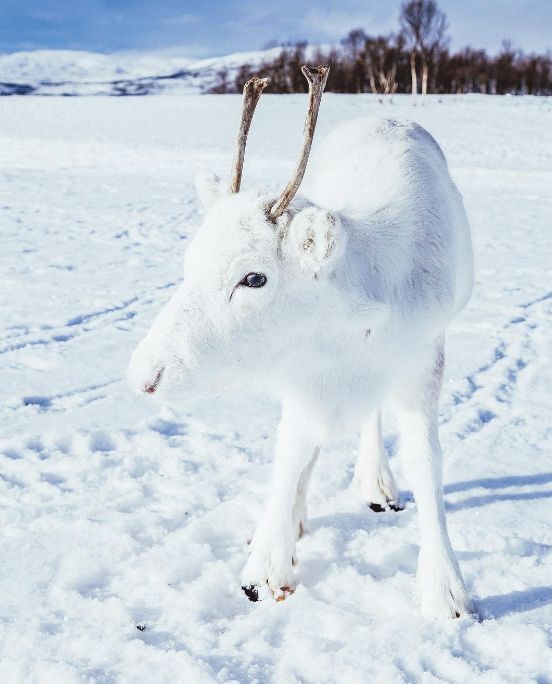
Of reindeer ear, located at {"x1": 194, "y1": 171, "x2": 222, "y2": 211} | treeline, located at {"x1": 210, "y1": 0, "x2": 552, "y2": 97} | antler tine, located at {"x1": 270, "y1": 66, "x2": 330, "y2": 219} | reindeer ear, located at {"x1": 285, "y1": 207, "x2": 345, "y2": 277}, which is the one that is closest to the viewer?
reindeer ear, located at {"x1": 285, "y1": 207, "x2": 345, "y2": 277}

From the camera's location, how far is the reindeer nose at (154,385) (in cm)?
204

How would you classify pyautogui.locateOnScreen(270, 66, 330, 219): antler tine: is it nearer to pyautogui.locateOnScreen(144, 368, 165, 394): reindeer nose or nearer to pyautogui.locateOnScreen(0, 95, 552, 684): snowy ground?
pyautogui.locateOnScreen(144, 368, 165, 394): reindeer nose

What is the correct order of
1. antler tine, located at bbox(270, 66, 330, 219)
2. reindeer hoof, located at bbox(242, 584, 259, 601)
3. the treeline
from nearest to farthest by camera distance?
1. antler tine, located at bbox(270, 66, 330, 219)
2. reindeer hoof, located at bbox(242, 584, 259, 601)
3. the treeline

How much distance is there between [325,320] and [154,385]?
0.61 meters

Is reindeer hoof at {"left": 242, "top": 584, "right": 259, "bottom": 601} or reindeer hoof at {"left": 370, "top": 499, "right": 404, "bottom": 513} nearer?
reindeer hoof at {"left": 242, "top": 584, "right": 259, "bottom": 601}

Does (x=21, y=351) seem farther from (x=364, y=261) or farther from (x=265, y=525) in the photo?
(x=364, y=261)

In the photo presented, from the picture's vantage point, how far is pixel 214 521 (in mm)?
2990

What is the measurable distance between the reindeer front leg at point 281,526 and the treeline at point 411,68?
44.3 metres

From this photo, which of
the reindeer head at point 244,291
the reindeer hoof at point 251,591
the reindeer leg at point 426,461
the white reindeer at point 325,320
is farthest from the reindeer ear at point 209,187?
the reindeer hoof at point 251,591

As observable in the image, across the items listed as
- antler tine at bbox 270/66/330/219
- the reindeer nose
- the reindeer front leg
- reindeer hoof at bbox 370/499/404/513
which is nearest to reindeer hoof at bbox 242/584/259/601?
the reindeer front leg

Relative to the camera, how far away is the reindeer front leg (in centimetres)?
262

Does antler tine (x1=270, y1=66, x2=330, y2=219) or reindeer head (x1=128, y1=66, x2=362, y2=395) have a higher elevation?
antler tine (x1=270, y1=66, x2=330, y2=219)

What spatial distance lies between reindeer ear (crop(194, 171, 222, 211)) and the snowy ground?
1355mm

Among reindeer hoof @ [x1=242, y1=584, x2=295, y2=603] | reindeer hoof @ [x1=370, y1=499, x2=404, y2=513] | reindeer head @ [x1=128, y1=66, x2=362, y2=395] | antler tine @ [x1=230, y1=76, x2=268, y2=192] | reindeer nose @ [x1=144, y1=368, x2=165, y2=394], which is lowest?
reindeer hoof @ [x1=370, y1=499, x2=404, y2=513]
